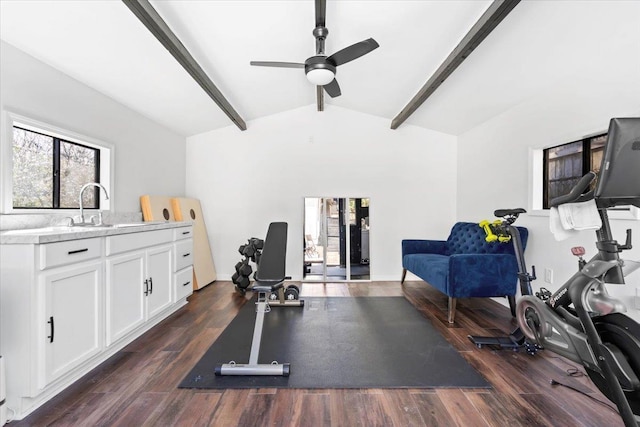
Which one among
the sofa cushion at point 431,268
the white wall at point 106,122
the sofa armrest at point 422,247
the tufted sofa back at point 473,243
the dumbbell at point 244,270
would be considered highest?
the white wall at point 106,122

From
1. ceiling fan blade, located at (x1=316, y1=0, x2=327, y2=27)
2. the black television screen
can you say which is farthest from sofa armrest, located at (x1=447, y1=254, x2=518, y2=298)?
ceiling fan blade, located at (x1=316, y1=0, x2=327, y2=27)

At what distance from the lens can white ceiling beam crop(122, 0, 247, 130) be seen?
7.14 feet

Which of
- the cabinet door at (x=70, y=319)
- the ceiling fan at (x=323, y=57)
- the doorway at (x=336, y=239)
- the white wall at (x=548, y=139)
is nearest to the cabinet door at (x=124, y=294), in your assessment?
the cabinet door at (x=70, y=319)

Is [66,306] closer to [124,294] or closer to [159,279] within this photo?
[124,294]

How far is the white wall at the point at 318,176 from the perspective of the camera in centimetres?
506

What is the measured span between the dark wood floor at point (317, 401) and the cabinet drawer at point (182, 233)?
1198mm

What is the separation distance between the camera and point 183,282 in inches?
137

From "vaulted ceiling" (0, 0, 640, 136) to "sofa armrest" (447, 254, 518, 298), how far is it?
181 centimetres

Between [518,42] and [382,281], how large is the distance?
3520mm

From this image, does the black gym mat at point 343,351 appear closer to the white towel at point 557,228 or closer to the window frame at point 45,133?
the white towel at point 557,228

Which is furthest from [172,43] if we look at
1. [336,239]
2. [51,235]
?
[336,239]

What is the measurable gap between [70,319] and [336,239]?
11.8 feet

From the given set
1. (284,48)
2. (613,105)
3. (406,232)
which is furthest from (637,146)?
(406,232)

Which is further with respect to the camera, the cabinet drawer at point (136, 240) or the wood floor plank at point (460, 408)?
the cabinet drawer at point (136, 240)
